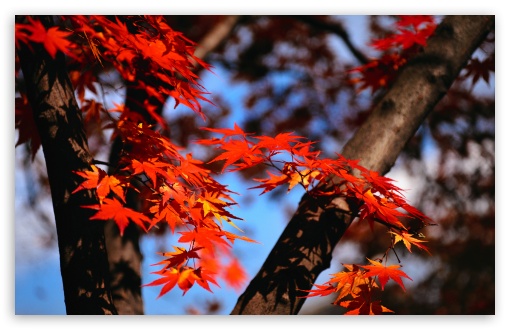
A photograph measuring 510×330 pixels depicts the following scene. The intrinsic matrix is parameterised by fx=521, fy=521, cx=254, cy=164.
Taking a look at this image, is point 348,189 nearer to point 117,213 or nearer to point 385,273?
point 385,273

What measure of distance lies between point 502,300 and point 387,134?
27.7 inches

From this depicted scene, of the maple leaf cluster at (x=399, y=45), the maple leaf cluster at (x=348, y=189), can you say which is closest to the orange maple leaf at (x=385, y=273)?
the maple leaf cluster at (x=348, y=189)

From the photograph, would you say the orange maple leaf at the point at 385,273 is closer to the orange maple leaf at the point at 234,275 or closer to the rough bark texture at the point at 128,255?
the rough bark texture at the point at 128,255

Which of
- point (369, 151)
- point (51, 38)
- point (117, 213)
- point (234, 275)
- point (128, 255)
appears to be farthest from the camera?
point (234, 275)

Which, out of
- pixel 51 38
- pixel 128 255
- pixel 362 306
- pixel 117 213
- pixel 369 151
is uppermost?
pixel 51 38

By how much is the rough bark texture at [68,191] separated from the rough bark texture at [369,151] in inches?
16.0

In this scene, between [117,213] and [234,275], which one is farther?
[234,275]

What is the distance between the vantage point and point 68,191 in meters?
1.31

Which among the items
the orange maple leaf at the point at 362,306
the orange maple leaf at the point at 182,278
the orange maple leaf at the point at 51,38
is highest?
the orange maple leaf at the point at 51,38

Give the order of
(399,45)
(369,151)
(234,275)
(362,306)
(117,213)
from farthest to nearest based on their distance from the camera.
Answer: (234,275) < (399,45) < (369,151) < (362,306) < (117,213)

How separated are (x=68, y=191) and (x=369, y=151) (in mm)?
856

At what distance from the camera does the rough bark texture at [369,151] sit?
1404mm

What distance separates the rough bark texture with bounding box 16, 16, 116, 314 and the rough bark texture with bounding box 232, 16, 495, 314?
0.41 metres

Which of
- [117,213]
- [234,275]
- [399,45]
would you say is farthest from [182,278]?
[234,275]
